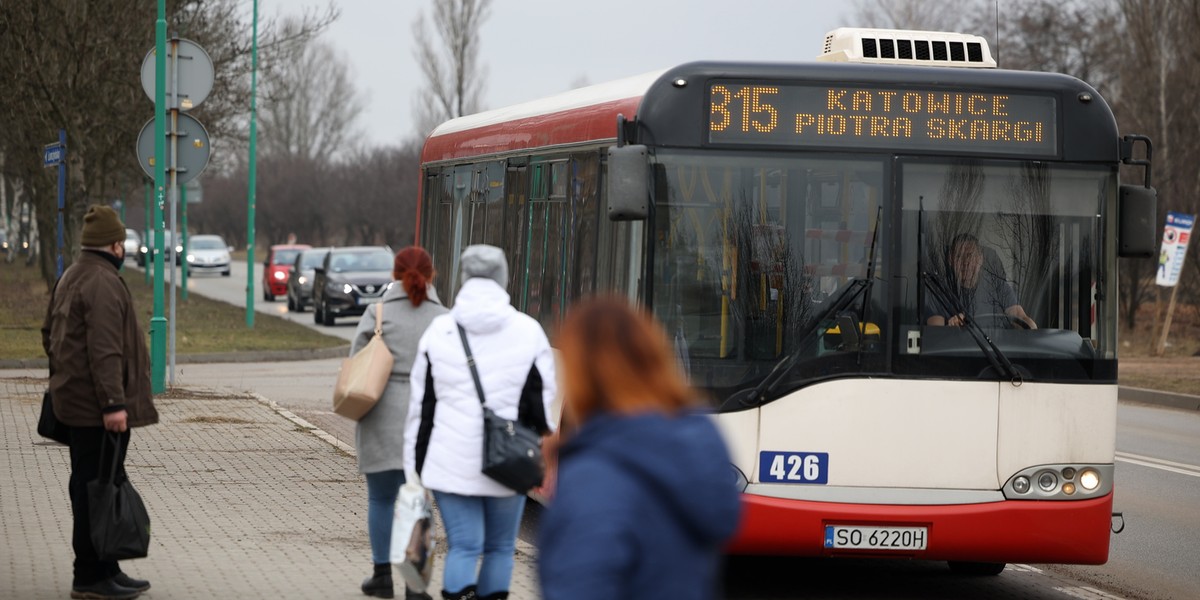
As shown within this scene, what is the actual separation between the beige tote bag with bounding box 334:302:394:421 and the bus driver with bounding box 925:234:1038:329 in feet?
8.48

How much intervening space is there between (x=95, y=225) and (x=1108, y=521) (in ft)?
15.9

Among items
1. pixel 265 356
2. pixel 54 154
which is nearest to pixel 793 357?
pixel 54 154

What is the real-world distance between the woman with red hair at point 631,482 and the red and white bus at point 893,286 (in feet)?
15.4

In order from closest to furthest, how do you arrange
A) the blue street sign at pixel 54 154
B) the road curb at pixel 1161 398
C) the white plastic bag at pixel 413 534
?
the white plastic bag at pixel 413 534 < the blue street sign at pixel 54 154 < the road curb at pixel 1161 398

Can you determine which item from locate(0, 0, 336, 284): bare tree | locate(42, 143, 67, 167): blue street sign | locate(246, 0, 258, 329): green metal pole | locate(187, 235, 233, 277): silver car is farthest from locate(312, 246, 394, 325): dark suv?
locate(187, 235, 233, 277): silver car

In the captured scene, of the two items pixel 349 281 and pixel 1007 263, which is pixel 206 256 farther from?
pixel 1007 263

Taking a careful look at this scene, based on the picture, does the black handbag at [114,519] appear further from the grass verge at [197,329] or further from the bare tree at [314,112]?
the bare tree at [314,112]

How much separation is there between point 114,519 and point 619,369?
4748 millimetres

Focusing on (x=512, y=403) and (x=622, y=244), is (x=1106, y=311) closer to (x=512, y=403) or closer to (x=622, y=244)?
(x=622, y=244)

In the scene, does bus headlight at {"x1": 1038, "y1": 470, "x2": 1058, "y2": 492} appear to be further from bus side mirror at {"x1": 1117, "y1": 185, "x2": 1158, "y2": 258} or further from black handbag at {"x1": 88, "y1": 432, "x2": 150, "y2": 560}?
black handbag at {"x1": 88, "y1": 432, "x2": 150, "y2": 560}

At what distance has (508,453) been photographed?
603 cm

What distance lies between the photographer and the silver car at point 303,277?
1622 inches

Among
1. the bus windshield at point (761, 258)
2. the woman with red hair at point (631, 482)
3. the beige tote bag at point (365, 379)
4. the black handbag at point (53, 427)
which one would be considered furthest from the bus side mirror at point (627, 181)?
the woman with red hair at point (631, 482)

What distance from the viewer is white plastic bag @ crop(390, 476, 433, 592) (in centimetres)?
646
